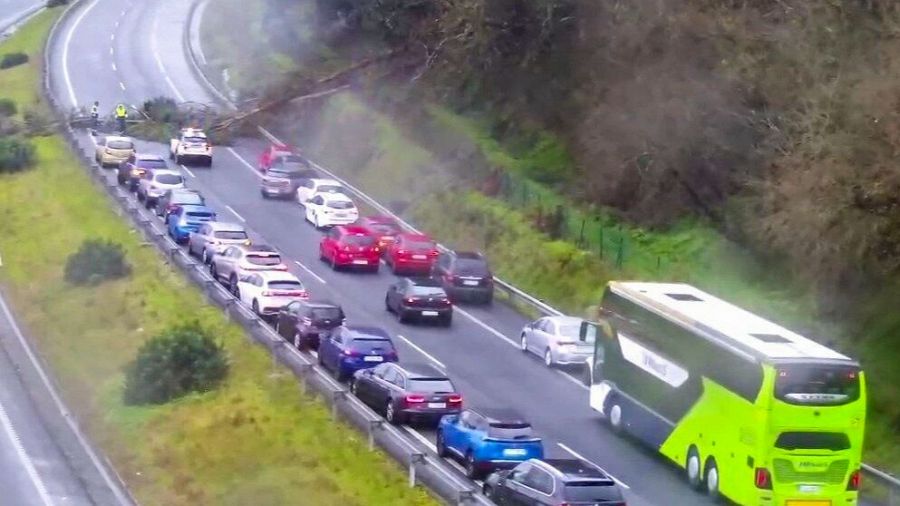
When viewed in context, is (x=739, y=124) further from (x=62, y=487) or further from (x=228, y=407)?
(x=62, y=487)

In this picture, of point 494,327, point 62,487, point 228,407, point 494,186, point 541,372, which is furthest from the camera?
point 494,186

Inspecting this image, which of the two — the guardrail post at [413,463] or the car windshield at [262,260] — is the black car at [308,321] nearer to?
the car windshield at [262,260]

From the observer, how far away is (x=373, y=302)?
43500mm

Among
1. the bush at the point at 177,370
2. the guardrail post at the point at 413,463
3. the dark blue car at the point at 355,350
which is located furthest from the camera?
the bush at the point at 177,370

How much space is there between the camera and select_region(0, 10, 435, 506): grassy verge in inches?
1127

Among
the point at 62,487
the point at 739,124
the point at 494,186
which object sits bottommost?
the point at 62,487

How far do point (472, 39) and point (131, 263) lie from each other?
52.3 ft

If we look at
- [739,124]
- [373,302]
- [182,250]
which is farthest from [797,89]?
[182,250]

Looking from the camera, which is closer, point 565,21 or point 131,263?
point 131,263

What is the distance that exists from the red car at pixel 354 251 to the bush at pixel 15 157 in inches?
807

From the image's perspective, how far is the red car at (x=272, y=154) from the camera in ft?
196

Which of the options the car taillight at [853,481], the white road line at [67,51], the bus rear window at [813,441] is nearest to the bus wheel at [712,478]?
the bus rear window at [813,441]

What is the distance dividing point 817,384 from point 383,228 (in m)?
26.5

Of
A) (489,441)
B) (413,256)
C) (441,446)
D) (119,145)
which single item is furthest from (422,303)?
(119,145)
